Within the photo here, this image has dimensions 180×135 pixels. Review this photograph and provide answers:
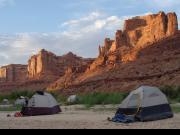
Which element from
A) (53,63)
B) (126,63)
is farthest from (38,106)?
(53,63)

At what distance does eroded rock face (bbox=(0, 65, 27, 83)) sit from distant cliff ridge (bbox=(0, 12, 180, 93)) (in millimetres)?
9302

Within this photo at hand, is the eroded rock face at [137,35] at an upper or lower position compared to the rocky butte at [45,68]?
upper

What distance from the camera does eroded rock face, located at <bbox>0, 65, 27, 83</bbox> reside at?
158125 mm

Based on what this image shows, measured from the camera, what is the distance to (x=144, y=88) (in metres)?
17.2

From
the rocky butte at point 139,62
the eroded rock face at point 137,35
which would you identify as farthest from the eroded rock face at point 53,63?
the rocky butte at point 139,62

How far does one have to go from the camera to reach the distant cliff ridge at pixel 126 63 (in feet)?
241

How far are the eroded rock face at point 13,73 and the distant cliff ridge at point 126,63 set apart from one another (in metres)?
9.30

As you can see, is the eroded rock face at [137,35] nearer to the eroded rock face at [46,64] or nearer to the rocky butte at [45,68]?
the rocky butte at [45,68]

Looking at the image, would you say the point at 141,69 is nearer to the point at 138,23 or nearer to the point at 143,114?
the point at 138,23

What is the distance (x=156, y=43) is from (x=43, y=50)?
57663mm

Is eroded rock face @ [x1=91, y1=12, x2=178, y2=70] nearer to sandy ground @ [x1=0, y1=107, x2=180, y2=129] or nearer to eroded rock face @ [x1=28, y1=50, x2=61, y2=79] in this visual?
eroded rock face @ [x1=28, y1=50, x2=61, y2=79]

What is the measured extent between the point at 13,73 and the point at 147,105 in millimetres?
144743

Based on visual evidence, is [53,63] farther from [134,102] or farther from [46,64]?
[134,102]

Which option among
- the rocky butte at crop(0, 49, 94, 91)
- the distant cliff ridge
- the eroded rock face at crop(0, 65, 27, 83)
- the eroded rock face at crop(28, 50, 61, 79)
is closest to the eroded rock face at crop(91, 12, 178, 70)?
the distant cliff ridge
